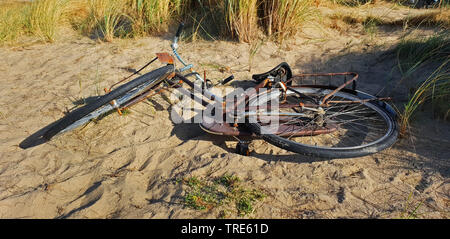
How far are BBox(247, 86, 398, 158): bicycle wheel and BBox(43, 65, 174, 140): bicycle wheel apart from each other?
3.08 ft

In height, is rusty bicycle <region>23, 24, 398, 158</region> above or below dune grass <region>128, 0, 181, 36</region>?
below

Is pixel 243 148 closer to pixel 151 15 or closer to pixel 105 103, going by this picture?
pixel 105 103

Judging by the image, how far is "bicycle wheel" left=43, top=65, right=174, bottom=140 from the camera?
2754 millimetres

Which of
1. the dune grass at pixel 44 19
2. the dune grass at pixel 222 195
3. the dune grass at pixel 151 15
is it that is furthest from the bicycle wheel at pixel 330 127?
the dune grass at pixel 44 19

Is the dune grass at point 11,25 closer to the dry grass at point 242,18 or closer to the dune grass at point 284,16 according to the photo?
the dry grass at point 242,18

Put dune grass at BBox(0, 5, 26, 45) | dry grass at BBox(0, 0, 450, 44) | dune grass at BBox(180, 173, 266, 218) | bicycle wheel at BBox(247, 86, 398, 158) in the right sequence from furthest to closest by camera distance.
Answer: dune grass at BBox(0, 5, 26, 45)
dry grass at BBox(0, 0, 450, 44)
bicycle wheel at BBox(247, 86, 398, 158)
dune grass at BBox(180, 173, 266, 218)

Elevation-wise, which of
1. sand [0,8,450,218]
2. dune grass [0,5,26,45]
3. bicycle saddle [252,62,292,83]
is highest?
dune grass [0,5,26,45]

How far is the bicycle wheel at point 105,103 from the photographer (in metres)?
2.75

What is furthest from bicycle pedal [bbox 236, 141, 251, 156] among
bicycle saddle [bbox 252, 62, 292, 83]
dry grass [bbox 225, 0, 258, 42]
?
dry grass [bbox 225, 0, 258, 42]

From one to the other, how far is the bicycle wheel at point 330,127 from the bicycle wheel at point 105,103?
37.0 inches

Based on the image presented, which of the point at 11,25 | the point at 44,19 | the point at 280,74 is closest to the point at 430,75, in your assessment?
the point at 280,74

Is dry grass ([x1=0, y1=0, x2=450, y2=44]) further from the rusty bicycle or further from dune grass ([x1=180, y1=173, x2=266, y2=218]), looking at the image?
dune grass ([x1=180, y1=173, x2=266, y2=218])

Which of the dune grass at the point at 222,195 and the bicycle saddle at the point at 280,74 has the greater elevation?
the bicycle saddle at the point at 280,74

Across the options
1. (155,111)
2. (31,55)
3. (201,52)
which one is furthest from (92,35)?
(155,111)
